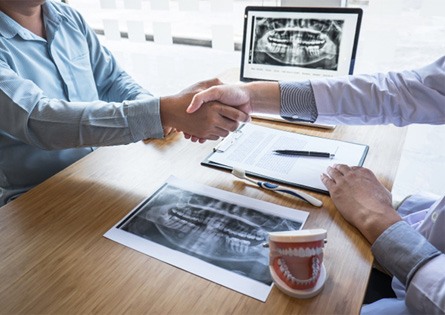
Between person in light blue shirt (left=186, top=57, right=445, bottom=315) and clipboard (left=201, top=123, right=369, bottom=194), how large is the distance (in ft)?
0.20

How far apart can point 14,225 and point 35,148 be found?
13.8 inches

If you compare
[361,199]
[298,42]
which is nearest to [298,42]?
[298,42]

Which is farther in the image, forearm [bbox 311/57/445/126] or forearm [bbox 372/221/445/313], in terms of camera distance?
forearm [bbox 311/57/445/126]

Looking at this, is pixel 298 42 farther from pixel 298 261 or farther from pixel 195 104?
pixel 298 261

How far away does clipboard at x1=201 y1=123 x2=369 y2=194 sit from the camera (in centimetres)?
84

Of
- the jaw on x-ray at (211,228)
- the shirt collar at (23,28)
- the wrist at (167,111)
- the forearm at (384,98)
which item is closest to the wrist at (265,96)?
the forearm at (384,98)

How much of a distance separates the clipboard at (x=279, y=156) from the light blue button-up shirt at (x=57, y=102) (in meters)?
0.19

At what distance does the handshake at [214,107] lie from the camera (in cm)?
90

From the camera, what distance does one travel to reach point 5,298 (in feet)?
1.81

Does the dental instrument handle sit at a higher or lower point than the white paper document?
higher

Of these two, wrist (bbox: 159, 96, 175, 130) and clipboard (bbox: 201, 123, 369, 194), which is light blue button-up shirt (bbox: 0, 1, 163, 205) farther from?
clipboard (bbox: 201, 123, 369, 194)

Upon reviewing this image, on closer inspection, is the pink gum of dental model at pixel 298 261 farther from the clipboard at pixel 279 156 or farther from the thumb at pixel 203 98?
the thumb at pixel 203 98

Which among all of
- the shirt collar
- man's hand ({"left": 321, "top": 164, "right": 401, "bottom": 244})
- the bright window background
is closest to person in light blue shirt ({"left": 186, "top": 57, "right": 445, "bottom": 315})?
man's hand ({"left": 321, "top": 164, "right": 401, "bottom": 244})

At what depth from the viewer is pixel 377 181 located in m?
0.77
